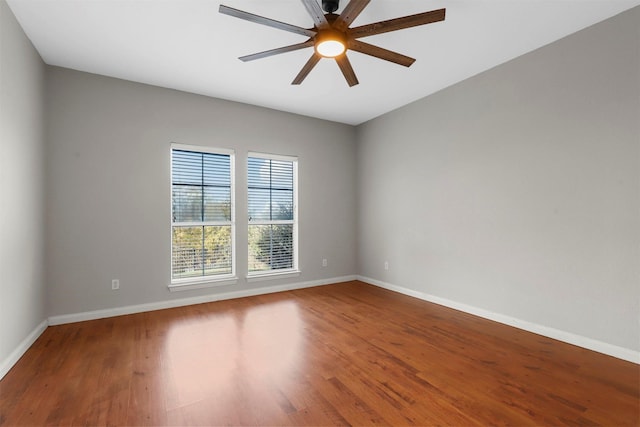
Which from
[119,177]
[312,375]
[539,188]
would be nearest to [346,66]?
[539,188]

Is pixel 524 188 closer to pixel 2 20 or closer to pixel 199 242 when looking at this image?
pixel 199 242

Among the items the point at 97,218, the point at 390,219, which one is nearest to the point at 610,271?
the point at 390,219

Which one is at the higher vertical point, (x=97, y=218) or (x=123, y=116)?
(x=123, y=116)

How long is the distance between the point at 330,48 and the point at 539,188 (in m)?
2.56

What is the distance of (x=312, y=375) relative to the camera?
2.33 meters

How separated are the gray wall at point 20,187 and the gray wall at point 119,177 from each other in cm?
20

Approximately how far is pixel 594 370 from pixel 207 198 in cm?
457

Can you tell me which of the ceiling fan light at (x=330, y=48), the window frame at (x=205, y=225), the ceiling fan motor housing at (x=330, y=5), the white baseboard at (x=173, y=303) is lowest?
the white baseboard at (x=173, y=303)

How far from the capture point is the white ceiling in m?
2.50

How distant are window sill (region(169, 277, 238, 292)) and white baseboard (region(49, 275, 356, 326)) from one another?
0.47ft

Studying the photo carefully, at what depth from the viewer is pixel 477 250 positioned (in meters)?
3.73

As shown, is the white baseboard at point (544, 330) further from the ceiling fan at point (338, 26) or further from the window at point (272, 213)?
the ceiling fan at point (338, 26)

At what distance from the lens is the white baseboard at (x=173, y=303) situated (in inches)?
138

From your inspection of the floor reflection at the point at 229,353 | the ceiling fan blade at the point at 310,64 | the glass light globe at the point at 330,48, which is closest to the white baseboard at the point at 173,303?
the floor reflection at the point at 229,353
